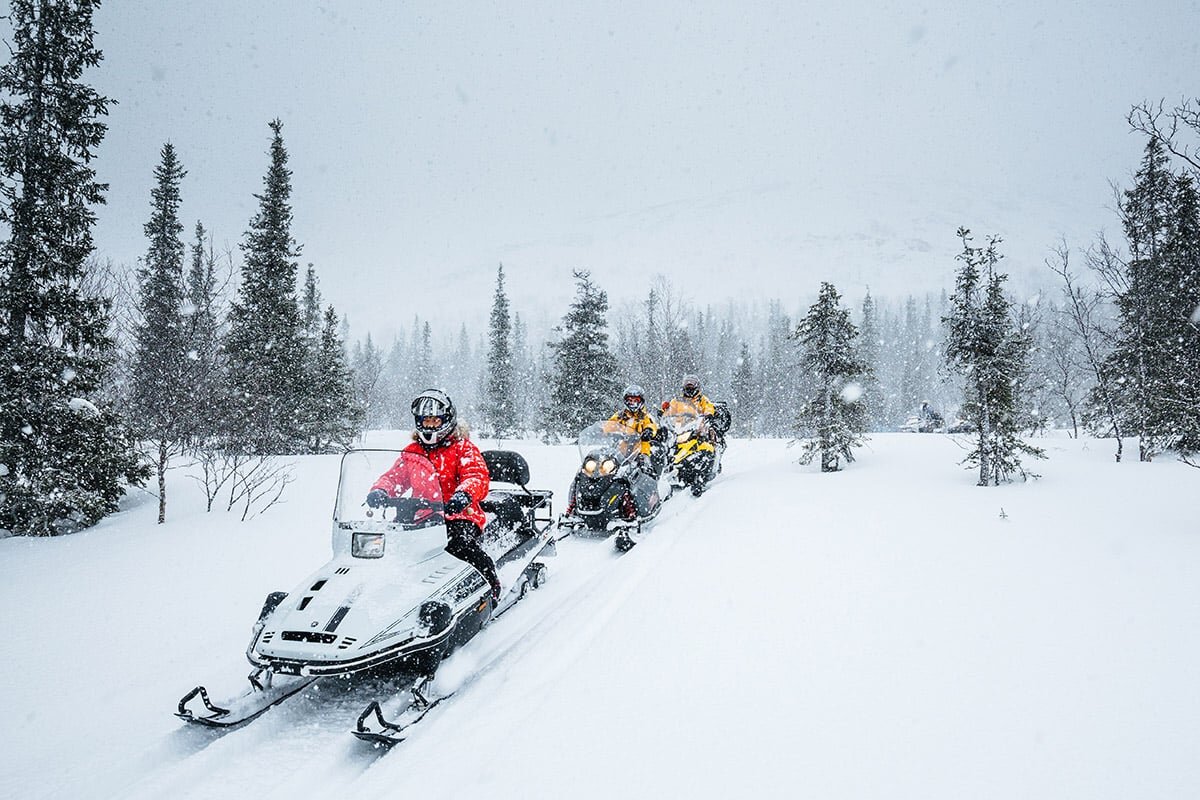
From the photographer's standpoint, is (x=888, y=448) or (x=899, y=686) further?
(x=888, y=448)

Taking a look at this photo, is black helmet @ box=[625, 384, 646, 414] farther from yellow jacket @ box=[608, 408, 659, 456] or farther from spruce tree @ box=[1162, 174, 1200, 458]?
spruce tree @ box=[1162, 174, 1200, 458]

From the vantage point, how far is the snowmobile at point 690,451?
11047 millimetres

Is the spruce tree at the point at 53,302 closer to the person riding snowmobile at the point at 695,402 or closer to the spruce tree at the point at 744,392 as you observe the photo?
the person riding snowmobile at the point at 695,402

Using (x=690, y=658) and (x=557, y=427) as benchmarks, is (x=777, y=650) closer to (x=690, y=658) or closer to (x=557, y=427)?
(x=690, y=658)

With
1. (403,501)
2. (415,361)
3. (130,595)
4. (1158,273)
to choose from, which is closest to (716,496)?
(403,501)

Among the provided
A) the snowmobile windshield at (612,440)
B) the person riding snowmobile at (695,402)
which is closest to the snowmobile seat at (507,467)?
the snowmobile windshield at (612,440)

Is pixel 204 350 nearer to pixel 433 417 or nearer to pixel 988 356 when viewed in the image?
pixel 433 417

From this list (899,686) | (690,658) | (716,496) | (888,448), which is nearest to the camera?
(899,686)

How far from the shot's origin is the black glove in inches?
170

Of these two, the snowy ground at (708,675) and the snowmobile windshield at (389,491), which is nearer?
the snowy ground at (708,675)

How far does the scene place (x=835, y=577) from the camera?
18.8 ft

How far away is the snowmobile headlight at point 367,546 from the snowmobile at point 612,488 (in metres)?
3.44

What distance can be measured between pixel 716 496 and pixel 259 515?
7689 mm

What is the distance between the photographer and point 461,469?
512cm
